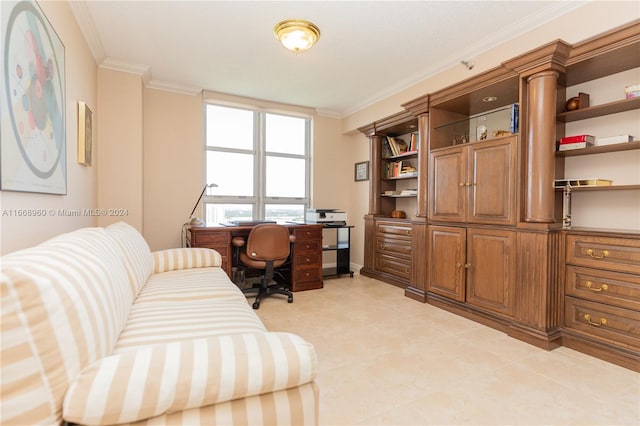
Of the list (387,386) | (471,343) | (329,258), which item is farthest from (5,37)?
(329,258)

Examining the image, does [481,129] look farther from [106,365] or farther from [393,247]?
[106,365]

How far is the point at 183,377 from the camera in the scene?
0.81 meters

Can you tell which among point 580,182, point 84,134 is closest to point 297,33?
point 84,134

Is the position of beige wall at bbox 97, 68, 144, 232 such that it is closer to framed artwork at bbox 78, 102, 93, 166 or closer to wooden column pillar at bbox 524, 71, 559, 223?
framed artwork at bbox 78, 102, 93, 166

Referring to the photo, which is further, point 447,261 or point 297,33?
point 447,261

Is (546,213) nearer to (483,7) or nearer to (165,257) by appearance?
(483,7)

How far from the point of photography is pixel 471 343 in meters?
2.33

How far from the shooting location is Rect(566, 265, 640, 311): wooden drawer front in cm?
197

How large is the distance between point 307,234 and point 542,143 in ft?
8.15

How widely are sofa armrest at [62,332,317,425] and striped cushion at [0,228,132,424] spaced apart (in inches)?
1.8

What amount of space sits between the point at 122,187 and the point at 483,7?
3.71 metres

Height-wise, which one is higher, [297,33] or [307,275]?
[297,33]

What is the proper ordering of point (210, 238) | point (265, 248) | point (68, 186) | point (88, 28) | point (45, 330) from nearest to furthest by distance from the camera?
1. point (45, 330)
2. point (68, 186)
3. point (88, 28)
4. point (265, 248)
5. point (210, 238)

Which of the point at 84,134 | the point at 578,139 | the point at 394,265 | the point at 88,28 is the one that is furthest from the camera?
the point at 394,265
